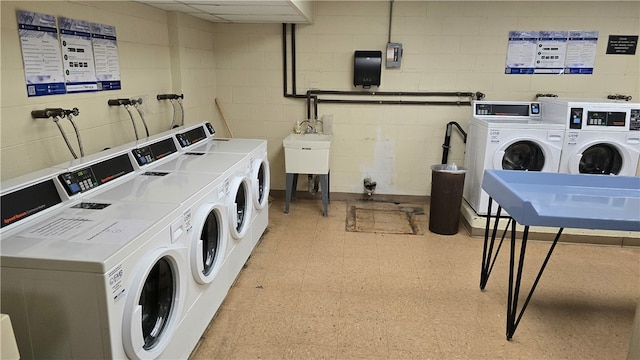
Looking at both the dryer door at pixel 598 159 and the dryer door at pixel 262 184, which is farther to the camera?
the dryer door at pixel 598 159

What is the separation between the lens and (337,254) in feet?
12.0

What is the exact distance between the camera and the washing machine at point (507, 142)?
3.98m

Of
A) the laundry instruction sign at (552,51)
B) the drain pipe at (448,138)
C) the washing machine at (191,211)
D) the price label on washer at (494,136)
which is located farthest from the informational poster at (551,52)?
the washing machine at (191,211)

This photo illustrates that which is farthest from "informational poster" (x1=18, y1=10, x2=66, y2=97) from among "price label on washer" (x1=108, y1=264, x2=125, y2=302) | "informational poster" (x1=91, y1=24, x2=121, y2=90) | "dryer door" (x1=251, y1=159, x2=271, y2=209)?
"dryer door" (x1=251, y1=159, x2=271, y2=209)

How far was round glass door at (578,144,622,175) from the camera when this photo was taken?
4.05 meters

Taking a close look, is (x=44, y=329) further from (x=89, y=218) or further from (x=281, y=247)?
(x=281, y=247)

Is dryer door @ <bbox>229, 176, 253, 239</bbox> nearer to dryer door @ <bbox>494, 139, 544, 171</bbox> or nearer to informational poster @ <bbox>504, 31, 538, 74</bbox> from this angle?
dryer door @ <bbox>494, 139, 544, 171</bbox>

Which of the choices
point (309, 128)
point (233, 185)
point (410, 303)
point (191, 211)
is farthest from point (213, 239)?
point (309, 128)

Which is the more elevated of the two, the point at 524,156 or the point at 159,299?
the point at 524,156

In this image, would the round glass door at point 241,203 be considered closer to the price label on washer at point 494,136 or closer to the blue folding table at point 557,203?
the blue folding table at point 557,203

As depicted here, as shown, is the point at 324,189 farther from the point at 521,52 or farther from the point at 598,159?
the point at 598,159

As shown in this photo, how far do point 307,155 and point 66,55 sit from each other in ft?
7.84

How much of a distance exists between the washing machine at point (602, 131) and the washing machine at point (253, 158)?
9.42ft

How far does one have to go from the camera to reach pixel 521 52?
182 inches
